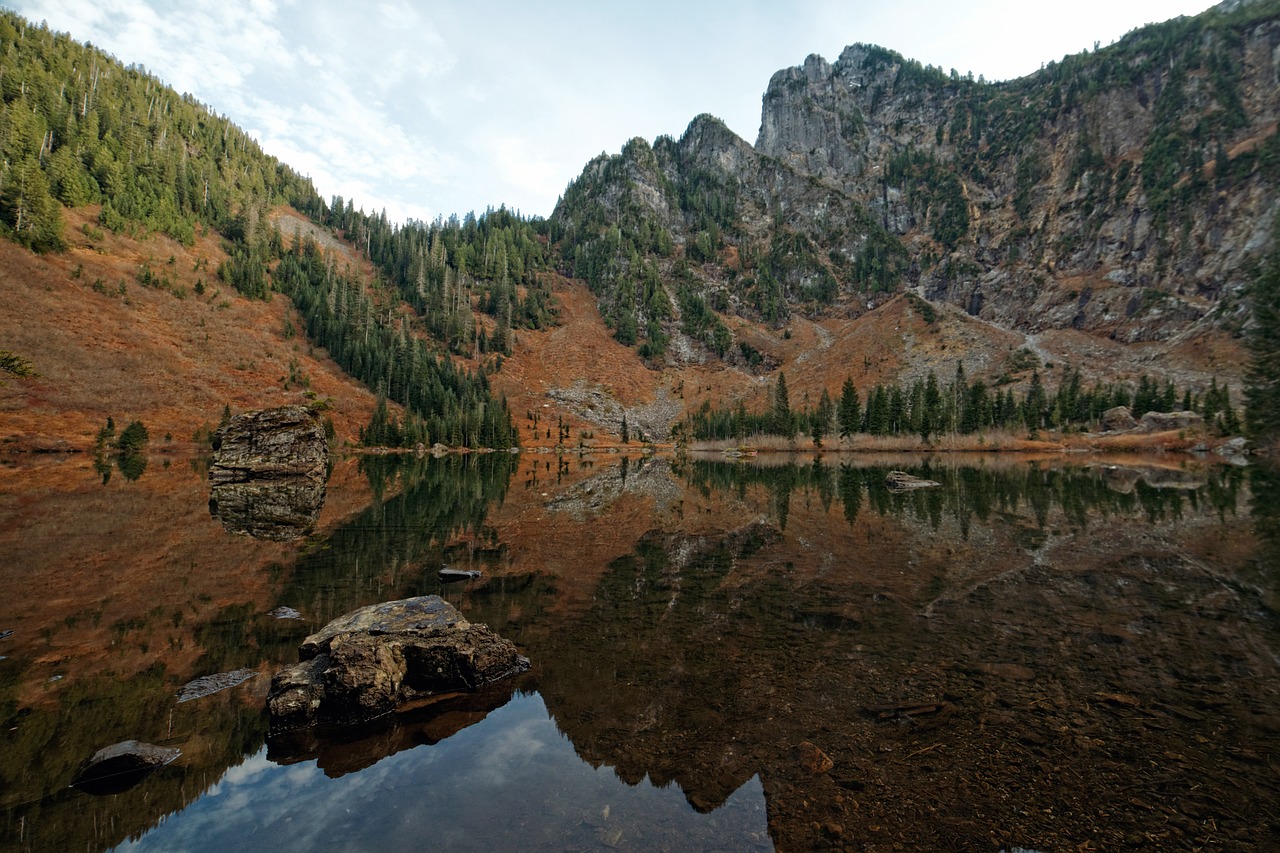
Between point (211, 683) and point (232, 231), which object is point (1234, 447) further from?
point (232, 231)

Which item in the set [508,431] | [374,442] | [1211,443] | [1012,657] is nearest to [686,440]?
[508,431]

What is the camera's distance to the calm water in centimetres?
598

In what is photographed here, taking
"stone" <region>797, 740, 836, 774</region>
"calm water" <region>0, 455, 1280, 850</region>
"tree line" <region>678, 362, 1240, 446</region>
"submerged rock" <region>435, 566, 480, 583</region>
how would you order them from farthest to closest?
"tree line" <region>678, 362, 1240, 446</region> → "submerged rock" <region>435, 566, 480, 583</region> → "stone" <region>797, 740, 836, 774</region> → "calm water" <region>0, 455, 1280, 850</region>

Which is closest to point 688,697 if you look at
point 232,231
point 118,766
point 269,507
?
point 118,766

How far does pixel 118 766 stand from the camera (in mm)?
6645

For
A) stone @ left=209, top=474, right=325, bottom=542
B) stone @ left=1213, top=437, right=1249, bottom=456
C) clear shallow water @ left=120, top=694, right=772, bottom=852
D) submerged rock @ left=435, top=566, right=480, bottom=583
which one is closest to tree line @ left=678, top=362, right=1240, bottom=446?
stone @ left=1213, top=437, right=1249, bottom=456

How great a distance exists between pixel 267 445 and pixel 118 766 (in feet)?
174

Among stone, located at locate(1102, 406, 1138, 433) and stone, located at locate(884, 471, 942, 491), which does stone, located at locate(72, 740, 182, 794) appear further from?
stone, located at locate(1102, 406, 1138, 433)

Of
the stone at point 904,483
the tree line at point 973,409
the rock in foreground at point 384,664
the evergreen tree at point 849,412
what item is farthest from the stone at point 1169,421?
the rock in foreground at point 384,664

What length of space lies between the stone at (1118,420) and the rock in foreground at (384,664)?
13307 cm

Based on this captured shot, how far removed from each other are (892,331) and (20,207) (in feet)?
671

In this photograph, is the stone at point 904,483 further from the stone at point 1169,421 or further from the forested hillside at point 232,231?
the stone at point 1169,421

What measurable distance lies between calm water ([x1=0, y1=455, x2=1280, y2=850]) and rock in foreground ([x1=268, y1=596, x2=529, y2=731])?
1.61ft

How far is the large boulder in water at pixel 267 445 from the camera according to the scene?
50031 mm
